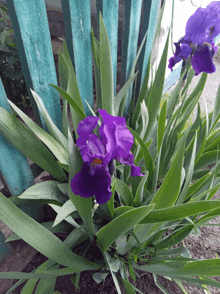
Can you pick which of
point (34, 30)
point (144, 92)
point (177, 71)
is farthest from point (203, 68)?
point (177, 71)

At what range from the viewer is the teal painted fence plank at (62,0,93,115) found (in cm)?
88

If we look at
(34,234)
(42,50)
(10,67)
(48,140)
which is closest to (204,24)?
(42,50)

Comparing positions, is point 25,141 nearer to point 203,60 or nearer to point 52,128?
point 52,128

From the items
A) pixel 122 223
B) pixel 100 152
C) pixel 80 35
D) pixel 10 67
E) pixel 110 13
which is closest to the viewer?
pixel 100 152

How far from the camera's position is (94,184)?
518 mm

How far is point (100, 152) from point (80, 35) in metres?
0.73

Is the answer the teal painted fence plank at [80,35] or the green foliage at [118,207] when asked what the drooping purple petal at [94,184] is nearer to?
the green foliage at [118,207]

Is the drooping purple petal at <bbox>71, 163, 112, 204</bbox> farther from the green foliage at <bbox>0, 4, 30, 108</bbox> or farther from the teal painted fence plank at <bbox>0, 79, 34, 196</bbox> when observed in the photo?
the green foliage at <bbox>0, 4, 30, 108</bbox>

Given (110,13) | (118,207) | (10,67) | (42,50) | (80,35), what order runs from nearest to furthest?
1. (118,207)
2. (42,50)
3. (80,35)
4. (110,13)
5. (10,67)

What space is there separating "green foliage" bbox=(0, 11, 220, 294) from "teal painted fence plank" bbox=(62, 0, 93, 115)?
6 centimetres

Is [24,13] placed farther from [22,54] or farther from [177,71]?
[177,71]

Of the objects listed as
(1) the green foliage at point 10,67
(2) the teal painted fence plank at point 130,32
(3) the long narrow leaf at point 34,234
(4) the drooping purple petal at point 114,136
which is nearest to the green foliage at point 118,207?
(3) the long narrow leaf at point 34,234

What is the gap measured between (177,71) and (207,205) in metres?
2.16

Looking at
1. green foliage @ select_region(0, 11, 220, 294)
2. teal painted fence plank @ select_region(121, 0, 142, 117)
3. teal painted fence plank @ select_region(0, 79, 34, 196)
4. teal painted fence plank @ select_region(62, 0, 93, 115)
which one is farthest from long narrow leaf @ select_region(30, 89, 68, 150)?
teal painted fence plank @ select_region(121, 0, 142, 117)
